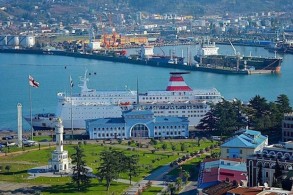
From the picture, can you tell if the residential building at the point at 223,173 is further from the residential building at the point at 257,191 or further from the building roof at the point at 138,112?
the building roof at the point at 138,112

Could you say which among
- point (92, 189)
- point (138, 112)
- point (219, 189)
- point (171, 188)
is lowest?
point (92, 189)

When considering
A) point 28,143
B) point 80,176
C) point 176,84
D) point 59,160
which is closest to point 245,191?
point 80,176

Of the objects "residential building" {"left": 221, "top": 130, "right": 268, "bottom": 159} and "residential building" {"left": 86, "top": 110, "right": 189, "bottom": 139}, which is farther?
"residential building" {"left": 86, "top": 110, "right": 189, "bottom": 139}

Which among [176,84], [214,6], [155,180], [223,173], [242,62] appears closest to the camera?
A: [223,173]

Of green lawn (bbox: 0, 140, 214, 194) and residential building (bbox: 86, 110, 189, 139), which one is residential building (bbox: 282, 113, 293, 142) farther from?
residential building (bbox: 86, 110, 189, 139)

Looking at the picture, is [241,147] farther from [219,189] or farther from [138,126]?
[138,126]

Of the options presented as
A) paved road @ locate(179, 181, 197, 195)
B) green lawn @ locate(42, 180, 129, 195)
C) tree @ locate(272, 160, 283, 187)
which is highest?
tree @ locate(272, 160, 283, 187)

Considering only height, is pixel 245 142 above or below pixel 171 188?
above

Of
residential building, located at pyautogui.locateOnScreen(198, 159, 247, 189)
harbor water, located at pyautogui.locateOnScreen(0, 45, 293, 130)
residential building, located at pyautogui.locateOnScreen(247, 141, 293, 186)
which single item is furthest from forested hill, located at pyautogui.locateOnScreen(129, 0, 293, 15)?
residential building, located at pyautogui.locateOnScreen(198, 159, 247, 189)
